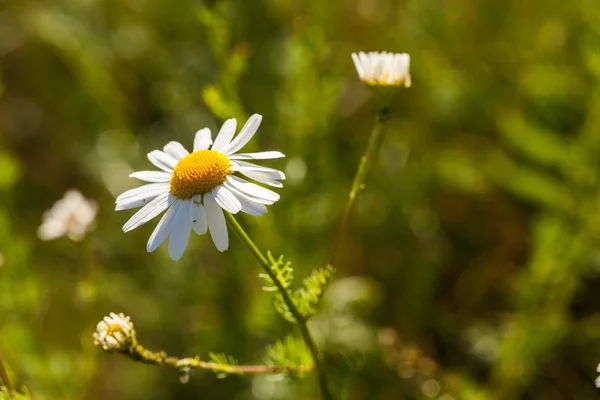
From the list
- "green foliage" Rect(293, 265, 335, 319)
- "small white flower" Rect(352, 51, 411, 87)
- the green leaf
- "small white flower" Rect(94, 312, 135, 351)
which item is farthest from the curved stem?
the green leaf

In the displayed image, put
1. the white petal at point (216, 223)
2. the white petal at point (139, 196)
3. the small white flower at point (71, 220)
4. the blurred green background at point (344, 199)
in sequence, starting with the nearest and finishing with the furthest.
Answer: the white petal at point (216, 223) → the white petal at point (139, 196) → the small white flower at point (71, 220) → the blurred green background at point (344, 199)

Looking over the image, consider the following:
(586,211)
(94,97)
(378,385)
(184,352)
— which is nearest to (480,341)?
(378,385)

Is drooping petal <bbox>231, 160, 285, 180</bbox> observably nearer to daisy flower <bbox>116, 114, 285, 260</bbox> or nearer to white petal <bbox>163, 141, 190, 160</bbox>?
daisy flower <bbox>116, 114, 285, 260</bbox>

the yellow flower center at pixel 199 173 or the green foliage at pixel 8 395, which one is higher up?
the yellow flower center at pixel 199 173

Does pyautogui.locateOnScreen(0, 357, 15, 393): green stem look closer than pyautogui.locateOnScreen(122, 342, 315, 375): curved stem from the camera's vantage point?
No

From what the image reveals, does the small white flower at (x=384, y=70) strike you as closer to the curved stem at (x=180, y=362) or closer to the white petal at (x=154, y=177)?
the white petal at (x=154, y=177)

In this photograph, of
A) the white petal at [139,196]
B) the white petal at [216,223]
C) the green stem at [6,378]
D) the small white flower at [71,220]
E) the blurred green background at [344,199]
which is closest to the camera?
the white petal at [216,223]

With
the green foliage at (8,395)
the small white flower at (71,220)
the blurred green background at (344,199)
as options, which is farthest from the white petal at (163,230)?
the small white flower at (71,220)

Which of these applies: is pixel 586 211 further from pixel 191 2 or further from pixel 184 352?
pixel 191 2
